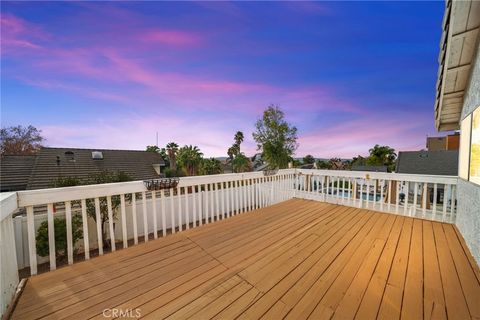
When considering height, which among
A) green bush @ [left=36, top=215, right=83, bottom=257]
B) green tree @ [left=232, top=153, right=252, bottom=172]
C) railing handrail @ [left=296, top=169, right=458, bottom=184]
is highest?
railing handrail @ [left=296, top=169, right=458, bottom=184]

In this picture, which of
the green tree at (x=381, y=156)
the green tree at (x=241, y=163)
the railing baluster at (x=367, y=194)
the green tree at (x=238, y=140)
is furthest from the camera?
the green tree at (x=238, y=140)

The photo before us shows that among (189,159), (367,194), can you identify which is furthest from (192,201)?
(189,159)

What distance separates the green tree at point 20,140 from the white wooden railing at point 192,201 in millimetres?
20239

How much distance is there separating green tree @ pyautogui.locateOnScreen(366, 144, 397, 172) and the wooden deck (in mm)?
31242

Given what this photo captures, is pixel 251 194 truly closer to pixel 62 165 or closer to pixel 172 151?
pixel 62 165

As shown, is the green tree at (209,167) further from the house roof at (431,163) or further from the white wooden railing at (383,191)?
the white wooden railing at (383,191)

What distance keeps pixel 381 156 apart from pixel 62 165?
3746 centimetres

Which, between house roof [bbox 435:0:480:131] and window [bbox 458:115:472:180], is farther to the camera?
window [bbox 458:115:472:180]

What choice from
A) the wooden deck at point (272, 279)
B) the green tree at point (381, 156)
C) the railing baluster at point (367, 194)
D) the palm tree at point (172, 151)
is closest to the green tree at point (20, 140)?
the palm tree at point (172, 151)

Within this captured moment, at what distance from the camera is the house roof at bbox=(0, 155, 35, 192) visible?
9680mm

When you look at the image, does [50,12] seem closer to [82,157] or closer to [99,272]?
[99,272]

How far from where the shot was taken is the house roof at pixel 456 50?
173cm

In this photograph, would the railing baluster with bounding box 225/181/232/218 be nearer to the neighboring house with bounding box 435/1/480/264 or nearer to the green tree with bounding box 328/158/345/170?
the neighboring house with bounding box 435/1/480/264

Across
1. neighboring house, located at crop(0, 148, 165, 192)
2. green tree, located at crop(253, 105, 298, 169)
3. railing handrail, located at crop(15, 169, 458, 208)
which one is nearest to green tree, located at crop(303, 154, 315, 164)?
green tree, located at crop(253, 105, 298, 169)
